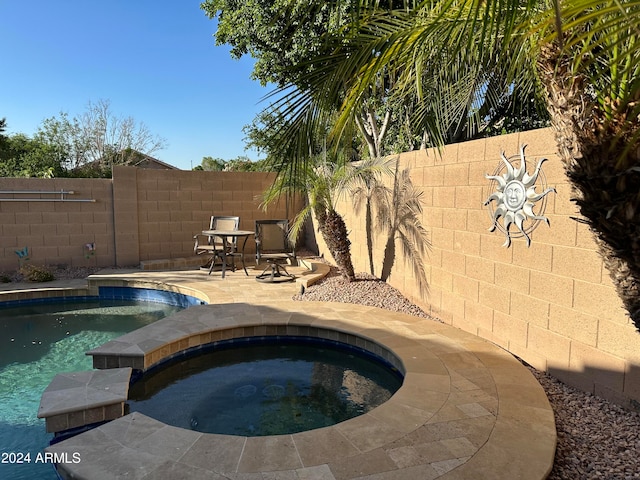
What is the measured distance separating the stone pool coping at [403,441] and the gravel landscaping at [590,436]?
0.41 ft

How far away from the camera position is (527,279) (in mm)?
4152

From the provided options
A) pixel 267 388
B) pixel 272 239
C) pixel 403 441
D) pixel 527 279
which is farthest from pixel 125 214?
pixel 403 441

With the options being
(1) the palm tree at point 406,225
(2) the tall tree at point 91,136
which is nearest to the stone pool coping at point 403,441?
(1) the palm tree at point 406,225

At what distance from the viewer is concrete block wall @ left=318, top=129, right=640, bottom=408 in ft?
11.1

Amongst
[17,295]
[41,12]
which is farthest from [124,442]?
[41,12]

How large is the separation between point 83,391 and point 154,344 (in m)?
1.16

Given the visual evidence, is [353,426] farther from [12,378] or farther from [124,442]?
[12,378]

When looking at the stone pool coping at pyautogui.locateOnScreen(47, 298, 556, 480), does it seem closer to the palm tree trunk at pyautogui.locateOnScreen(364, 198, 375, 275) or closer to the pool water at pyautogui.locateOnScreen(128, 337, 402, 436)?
the pool water at pyautogui.locateOnScreen(128, 337, 402, 436)

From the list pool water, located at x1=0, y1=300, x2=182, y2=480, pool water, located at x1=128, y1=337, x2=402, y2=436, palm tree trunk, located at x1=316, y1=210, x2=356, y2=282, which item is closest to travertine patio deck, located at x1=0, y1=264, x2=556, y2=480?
pool water, located at x1=128, y1=337, x2=402, y2=436

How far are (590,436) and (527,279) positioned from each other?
155cm

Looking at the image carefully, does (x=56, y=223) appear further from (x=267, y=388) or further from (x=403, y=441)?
→ (x=403, y=441)

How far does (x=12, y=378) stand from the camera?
4707mm

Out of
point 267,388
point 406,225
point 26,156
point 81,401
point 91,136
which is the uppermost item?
point 91,136

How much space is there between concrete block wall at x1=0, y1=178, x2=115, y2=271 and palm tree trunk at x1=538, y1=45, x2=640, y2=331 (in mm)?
9684
